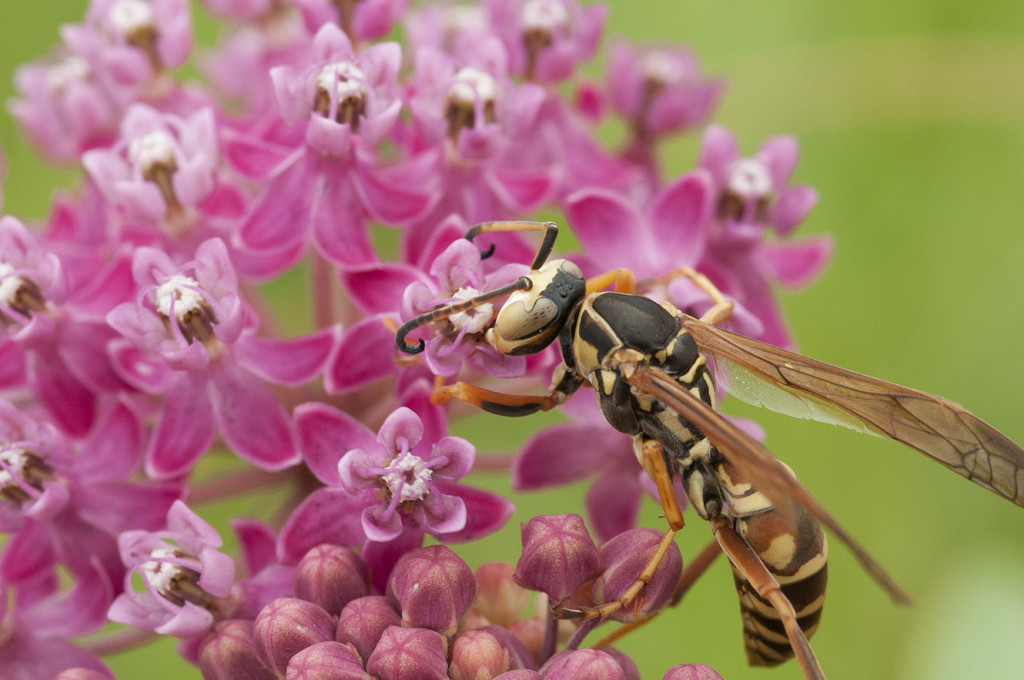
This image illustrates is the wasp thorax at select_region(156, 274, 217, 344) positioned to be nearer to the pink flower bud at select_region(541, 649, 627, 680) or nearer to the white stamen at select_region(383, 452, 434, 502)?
the white stamen at select_region(383, 452, 434, 502)

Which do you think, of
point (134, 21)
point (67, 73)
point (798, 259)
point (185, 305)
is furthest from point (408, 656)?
point (67, 73)

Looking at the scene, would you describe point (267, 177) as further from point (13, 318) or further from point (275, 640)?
point (275, 640)

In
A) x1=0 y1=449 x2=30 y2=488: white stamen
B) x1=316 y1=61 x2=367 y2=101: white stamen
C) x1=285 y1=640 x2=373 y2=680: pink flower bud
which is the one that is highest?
x1=316 y1=61 x2=367 y2=101: white stamen

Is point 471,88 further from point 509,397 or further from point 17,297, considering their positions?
point 17,297

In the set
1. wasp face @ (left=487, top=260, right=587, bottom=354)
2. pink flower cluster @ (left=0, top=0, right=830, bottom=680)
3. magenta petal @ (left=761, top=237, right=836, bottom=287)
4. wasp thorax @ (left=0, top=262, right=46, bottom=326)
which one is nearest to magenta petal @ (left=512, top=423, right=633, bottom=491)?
pink flower cluster @ (left=0, top=0, right=830, bottom=680)

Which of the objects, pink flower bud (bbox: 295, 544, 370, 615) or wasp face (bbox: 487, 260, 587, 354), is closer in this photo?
pink flower bud (bbox: 295, 544, 370, 615)

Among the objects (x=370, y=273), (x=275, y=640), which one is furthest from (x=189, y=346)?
(x=275, y=640)
